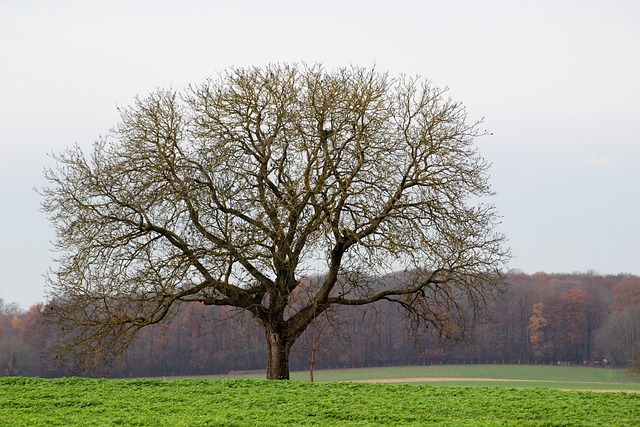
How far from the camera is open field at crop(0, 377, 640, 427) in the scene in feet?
49.3

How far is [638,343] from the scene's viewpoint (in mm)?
77750

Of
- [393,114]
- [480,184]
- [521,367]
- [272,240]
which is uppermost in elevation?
[393,114]

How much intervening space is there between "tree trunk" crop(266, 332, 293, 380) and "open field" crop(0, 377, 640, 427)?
4629 mm

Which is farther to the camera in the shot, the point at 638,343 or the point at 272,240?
the point at 638,343

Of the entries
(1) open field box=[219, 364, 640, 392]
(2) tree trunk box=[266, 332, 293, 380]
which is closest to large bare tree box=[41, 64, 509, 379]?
(2) tree trunk box=[266, 332, 293, 380]

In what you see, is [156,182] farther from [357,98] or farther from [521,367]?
[521,367]

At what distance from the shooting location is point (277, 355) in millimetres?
25094

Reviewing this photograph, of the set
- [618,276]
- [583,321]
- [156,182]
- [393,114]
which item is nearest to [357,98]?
[393,114]

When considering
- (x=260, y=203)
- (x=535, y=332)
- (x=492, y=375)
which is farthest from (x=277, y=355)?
(x=535, y=332)

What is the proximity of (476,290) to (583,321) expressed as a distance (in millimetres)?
68487

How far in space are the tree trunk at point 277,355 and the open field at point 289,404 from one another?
463cm

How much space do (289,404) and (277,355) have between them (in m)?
8.32

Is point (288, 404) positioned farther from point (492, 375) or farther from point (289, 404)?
point (492, 375)

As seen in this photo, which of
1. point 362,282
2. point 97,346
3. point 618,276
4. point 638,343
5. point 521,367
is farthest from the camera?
point 618,276
